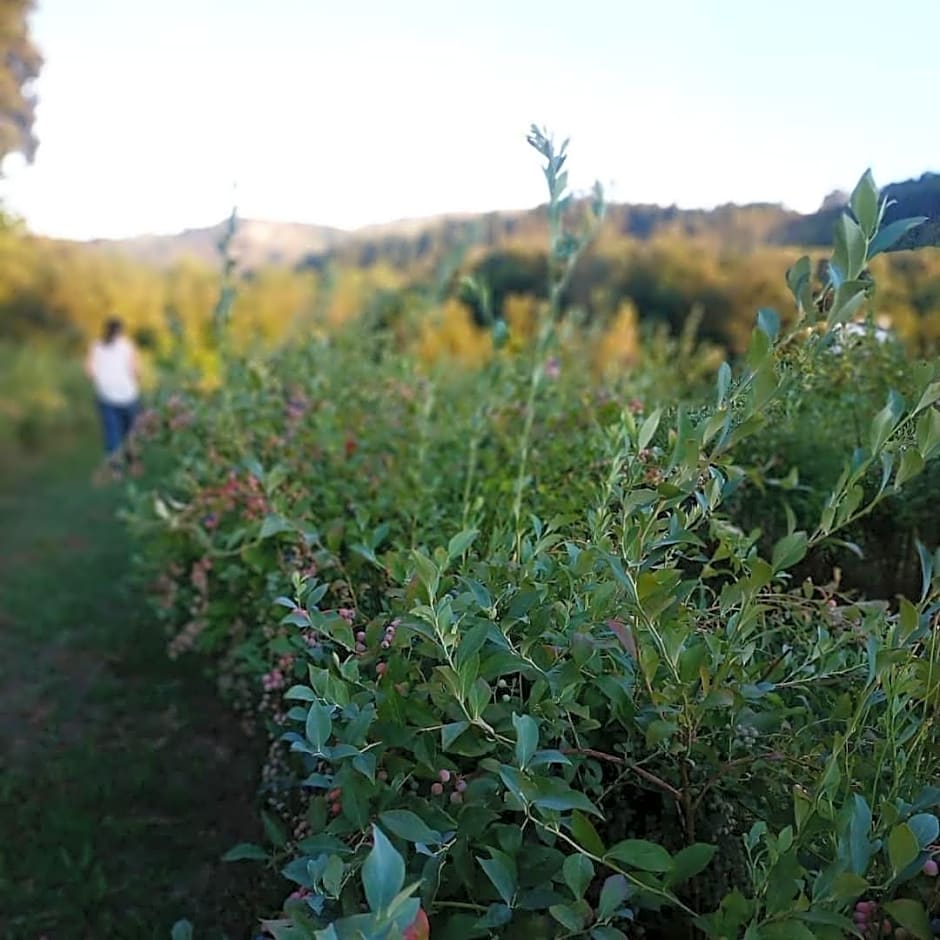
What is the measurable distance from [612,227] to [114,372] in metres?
5.43

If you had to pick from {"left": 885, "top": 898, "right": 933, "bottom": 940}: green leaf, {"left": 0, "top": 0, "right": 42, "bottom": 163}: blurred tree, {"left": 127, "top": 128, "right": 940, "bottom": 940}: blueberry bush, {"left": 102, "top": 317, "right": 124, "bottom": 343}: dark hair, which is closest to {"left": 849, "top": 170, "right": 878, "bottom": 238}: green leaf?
{"left": 127, "top": 128, "right": 940, "bottom": 940}: blueberry bush

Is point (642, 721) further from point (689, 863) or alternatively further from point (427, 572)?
point (427, 572)

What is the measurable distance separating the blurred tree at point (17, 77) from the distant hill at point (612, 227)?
99 centimetres

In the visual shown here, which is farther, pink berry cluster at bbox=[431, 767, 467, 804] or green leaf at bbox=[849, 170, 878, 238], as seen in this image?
pink berry cluster at bbox=[431, 767, 467, 804]

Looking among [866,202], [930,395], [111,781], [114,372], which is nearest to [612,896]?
[930,395]

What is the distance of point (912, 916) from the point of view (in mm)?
993

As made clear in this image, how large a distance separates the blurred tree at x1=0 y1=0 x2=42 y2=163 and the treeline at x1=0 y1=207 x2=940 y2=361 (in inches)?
40.3

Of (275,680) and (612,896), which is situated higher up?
(612,896)

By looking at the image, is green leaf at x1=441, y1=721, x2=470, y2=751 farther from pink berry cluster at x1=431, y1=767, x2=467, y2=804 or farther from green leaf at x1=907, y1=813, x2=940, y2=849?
green leaf at x1=907, y1=813, x2=940, y2=849

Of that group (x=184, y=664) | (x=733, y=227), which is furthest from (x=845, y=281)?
(x=184, y=664)

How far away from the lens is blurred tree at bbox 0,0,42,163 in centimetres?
802

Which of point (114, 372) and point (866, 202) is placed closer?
point (866, 202)

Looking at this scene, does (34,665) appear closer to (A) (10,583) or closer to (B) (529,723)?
(A) (10,583)

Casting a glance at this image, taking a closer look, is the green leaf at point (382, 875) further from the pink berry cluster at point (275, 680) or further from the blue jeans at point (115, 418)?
the blue jeans at point (115, 418)
